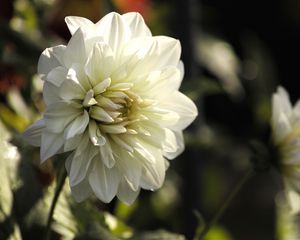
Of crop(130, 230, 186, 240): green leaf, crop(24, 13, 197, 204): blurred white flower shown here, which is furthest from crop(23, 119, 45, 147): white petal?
crop(130, 230, 186, 240): green leaf

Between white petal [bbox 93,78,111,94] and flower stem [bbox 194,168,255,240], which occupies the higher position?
white petal [bbox 93,78,111,94]

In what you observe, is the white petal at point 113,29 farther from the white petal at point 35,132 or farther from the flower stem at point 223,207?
the flower stem at point 223,207

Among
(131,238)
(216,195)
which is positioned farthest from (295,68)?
(131,238)

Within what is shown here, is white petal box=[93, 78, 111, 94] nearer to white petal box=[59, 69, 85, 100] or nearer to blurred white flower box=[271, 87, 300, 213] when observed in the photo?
white petal box=[59, 69, 85, 100]

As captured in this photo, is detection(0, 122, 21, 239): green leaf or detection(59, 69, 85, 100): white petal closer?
detection(59, 69, 85, 100): white petal

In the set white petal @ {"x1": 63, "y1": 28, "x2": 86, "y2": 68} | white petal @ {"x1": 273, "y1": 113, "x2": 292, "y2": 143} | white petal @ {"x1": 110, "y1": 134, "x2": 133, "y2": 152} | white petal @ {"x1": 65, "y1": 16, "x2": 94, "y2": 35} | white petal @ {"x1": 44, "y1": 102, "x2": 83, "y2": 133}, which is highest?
white petal @ {"x1": 65, "y1": 16, "x2": 94, "y2": 35}
